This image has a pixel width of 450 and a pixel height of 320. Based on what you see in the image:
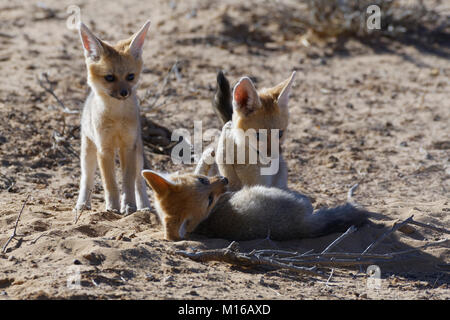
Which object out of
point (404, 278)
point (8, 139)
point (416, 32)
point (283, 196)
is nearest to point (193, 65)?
point (8, 139)

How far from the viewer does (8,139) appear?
7.93 metres

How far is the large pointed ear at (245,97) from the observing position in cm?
596

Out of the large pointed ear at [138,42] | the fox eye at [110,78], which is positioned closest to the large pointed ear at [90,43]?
the fox eye at [110,78]

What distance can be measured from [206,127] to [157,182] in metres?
3.65

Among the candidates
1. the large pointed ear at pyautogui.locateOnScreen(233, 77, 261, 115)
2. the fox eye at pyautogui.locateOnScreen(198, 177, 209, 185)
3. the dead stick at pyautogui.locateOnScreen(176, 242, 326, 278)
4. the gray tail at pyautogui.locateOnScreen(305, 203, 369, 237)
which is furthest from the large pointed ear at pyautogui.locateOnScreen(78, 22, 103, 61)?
the gray tail at pyautogui.locateOnScreen(305, 203, 369, 237)

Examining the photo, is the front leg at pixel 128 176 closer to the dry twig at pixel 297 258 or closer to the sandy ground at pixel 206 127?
the sandy ground at pixel 206 127

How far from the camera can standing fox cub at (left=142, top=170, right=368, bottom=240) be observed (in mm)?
5406

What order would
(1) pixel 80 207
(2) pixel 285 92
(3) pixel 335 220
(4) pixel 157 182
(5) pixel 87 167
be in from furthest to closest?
1. (5) pixel 87 167
2. (1) pixel 80 207
3. (2) pixel 285 92
4. (3) pixel 335 220
5. (4) pixel 157 182

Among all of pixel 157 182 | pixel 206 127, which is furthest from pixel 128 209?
pixel 206 127

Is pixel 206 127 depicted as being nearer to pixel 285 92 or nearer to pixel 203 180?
pixel 285 92

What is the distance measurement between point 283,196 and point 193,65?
17.7 ft

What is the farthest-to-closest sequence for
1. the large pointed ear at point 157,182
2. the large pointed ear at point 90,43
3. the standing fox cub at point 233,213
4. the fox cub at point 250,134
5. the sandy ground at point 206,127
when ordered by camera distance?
the large pointed ear at point 90,43, the fox cub at point 250,134, the standing fox cub at point 233,213, the large pointed ear at point 157,182, the sandy ground at point 206,127

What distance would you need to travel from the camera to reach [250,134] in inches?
241

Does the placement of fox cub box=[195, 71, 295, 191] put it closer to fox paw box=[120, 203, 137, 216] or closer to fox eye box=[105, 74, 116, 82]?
fox paw box=[120, 203, 137, 216]
